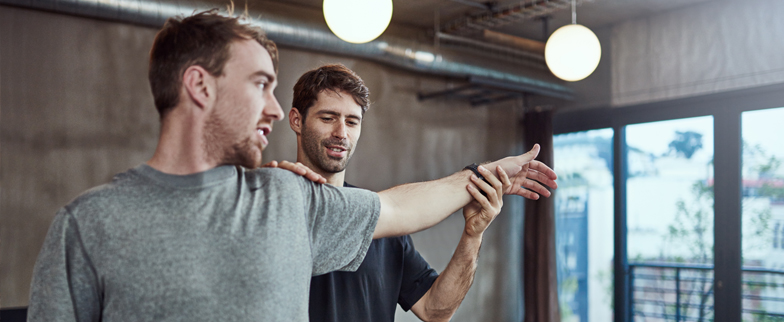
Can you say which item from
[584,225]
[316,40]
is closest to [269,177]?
[316,40]

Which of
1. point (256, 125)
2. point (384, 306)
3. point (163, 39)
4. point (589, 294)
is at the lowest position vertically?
point (589, 294)

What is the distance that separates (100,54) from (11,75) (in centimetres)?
51

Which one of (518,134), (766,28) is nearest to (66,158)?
(518,134)

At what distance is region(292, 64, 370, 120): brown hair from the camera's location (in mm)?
1775

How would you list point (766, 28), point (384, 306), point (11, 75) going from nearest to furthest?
1. point (384, 306)
2. point (11, 75)
3. point (766, 28)

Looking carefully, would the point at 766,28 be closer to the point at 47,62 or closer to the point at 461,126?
the point at 461,126

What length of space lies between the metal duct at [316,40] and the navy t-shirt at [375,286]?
4.57 ft

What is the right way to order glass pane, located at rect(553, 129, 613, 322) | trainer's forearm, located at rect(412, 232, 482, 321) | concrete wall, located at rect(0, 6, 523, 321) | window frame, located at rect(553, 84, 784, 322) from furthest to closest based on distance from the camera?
glass pane, located at rect(553, 129, 613, 322) → window frame, located at rect(553, 84, 784, 322) → concrete wall, located at rect(0, 6, 523, 321) → trainer's forearm, located at rect(412, 232, 482, 321)

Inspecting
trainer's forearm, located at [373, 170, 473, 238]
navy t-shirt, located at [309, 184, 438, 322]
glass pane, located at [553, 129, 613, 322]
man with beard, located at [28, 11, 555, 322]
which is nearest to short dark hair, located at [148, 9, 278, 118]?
man with beard, located at [28, 11, 555, 322]

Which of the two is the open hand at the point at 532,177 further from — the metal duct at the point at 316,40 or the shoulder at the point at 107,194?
the metal duct at the point at 316,40

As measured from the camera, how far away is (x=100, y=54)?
3.70 m

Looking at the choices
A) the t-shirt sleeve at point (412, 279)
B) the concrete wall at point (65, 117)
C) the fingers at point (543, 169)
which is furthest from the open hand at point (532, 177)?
the concrete wall at point (65, 117)

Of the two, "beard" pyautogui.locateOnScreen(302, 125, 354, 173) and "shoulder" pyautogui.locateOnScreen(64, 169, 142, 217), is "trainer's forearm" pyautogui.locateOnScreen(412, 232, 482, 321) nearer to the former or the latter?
"beard" pyautogui.locateOnScreen(302, 125, 354, 173)

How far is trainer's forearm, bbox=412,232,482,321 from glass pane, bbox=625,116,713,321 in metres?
3.47
